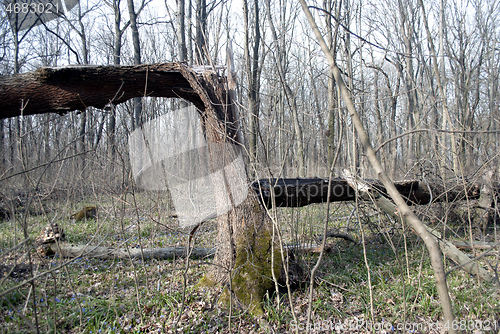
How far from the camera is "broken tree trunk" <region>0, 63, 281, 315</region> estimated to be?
3035mm

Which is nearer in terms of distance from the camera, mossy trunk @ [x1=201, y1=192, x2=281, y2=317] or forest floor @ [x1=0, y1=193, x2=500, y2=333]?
forest floor @ [x1=0, y1=193, x2=500, y2=333]

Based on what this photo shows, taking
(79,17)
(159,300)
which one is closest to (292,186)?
(159,300)

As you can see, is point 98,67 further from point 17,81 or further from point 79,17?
point 79,17

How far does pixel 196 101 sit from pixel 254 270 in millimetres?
2146

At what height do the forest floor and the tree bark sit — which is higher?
the tree bark

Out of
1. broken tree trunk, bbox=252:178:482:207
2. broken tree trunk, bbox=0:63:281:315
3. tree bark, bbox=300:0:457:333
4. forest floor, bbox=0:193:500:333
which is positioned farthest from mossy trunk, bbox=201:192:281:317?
tree bark, bbox=300:0:457:333

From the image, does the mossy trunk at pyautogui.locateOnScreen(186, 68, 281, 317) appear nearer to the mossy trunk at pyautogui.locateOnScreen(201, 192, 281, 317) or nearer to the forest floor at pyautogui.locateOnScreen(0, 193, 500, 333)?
the mossy trunk at pyautogui.locateOnScreen(201, 192, 281, 317)

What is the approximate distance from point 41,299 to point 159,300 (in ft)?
4.20

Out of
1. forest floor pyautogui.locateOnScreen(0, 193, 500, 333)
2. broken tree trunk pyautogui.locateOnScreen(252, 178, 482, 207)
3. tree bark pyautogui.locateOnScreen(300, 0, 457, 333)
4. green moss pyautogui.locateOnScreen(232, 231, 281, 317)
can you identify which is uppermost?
tree bark pyautogui.locateOnScreen(300, 0, 457, 333)

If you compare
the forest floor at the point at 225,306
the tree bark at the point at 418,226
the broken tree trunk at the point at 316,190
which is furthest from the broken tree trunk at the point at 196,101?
the tree bark at the point at 418,226

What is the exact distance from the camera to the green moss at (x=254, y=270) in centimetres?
279

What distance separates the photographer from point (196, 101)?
3.56 metres

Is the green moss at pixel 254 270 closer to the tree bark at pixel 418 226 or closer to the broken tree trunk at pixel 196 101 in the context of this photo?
the broken tree trunk at pixel 196 101

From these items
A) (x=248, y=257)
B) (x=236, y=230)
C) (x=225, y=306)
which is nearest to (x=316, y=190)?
(x=236, y=230)
